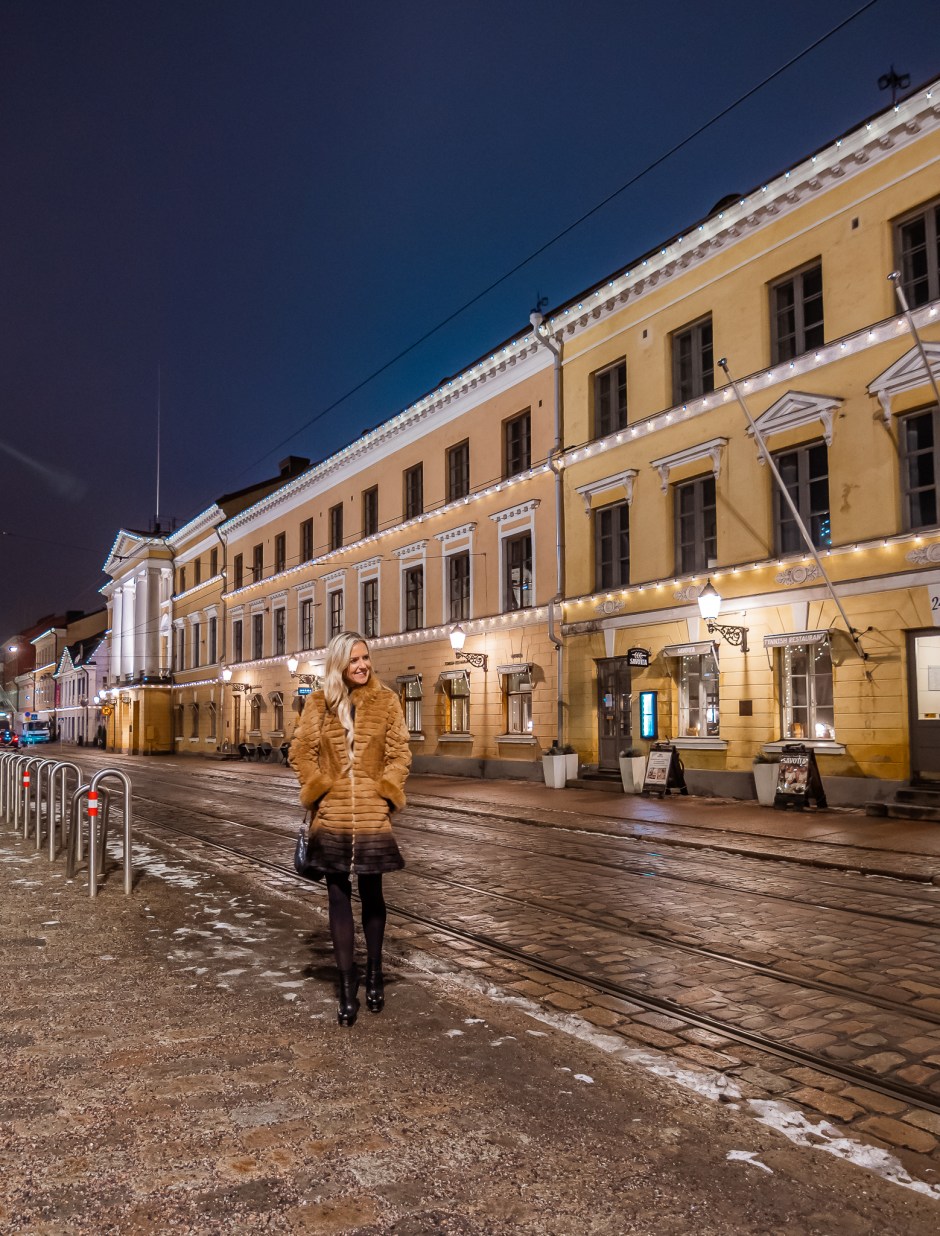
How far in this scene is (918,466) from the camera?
634 inches

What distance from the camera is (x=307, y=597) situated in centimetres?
3850

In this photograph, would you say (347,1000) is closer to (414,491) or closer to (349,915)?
(349,915)

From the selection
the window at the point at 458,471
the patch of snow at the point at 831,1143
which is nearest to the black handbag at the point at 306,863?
the patch of snow at the point at 831,1143

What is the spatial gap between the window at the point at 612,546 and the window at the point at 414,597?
8.44 m

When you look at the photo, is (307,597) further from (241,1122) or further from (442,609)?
(241,1122)

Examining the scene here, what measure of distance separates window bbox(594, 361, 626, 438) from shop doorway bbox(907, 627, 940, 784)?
8.87 meters

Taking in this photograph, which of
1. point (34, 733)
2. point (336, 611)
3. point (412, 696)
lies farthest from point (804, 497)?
point (34, 733)

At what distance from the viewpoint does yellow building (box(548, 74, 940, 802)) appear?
16.0 metres

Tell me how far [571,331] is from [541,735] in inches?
384

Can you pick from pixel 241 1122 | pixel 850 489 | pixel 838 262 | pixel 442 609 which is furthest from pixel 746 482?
pixel 241 1122

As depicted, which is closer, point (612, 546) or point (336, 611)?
point (612, 546)

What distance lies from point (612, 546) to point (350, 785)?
18.1 metres

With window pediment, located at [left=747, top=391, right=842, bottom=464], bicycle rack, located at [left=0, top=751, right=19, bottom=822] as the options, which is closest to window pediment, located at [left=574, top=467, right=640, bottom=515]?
window pediment, located at [left=747, top=391, right=842, bottom=464]

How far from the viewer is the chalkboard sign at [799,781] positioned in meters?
16.4
